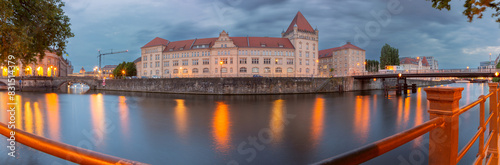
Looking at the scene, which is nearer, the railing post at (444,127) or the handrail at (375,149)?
the handrail at (375,149)

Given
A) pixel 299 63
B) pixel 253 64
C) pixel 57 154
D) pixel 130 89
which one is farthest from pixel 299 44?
pixel 57 154

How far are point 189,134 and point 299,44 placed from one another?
61.3m

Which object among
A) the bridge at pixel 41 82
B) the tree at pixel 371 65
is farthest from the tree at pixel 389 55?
the bridge at pixel 41 82

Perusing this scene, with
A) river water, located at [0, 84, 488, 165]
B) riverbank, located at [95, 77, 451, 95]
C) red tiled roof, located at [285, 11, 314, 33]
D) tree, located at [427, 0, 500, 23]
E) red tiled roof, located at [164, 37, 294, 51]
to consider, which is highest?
red tiled roof, located at [285, 11, 314, 33]

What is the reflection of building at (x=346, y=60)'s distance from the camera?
291ft

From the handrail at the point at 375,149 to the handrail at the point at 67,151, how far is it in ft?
3.62

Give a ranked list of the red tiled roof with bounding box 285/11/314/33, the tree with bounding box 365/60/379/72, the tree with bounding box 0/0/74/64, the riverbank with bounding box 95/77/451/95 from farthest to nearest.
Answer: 1. the tree with bounding box 365/60/379/72
2. the red tiled roof with bounding box 285/11/314/33
3. the riverbank with bounding box 95/77/451/95
4. the tree with bounding box 0/0/74/64

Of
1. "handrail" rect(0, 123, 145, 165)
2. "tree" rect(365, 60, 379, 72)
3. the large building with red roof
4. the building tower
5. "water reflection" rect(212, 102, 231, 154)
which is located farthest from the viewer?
"tree" rect(365, 60, 379, 72)

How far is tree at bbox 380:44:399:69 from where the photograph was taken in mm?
79125

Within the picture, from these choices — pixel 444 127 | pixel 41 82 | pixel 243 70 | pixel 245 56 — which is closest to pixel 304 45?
pixel 245 56

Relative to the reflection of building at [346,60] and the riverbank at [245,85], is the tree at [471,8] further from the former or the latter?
the reflection of building at [346,60]

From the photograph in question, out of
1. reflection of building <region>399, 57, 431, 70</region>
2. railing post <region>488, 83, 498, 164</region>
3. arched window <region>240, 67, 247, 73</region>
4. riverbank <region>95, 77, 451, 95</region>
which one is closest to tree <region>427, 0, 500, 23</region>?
railing post <region>488, 83, 498, 164</region>

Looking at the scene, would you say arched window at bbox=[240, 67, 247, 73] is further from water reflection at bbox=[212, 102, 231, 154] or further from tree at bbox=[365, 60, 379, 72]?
tree at bbox=[365, 60, 379, 72]

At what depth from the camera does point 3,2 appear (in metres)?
7.27
